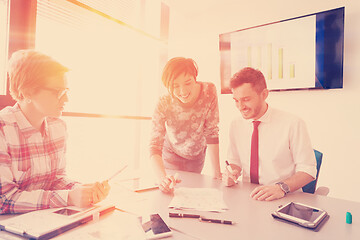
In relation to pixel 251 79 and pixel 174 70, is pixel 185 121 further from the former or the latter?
pixel 251 79

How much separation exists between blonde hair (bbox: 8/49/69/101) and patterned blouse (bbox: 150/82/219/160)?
0.81 m

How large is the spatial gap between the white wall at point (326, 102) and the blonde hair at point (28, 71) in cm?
229

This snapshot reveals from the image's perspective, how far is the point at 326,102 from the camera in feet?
7.72

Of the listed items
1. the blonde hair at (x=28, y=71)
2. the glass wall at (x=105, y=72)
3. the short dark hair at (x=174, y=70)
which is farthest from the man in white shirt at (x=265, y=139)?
the glass wall at (x=105, y=72)

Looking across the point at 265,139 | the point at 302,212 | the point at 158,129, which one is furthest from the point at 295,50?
the point at 302,212

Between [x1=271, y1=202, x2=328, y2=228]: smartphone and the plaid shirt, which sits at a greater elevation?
the plaid shirt

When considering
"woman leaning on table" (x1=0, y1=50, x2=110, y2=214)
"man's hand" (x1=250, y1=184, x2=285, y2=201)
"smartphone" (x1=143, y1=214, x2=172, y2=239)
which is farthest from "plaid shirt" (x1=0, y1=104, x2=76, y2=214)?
"man's hand" (x1=250, y1=184, x2=285, y2=201)

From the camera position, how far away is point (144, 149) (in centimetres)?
316

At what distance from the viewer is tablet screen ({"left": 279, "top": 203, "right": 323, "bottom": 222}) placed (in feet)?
2.90


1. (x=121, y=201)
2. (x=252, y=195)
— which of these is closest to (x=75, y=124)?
(x=121, y=201)

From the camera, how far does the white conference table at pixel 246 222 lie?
0.77m

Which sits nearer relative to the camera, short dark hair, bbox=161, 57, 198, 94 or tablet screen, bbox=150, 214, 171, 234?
tablet screen, bbox=150, 214, 171, 234

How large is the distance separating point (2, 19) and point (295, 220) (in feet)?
6.96

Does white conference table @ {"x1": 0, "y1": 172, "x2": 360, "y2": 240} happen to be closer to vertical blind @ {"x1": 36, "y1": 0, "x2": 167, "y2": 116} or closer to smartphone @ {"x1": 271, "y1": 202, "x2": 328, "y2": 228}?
smartphone @ {"x1": 271, "y1": 202, "x2": 328, "y2": 228}
